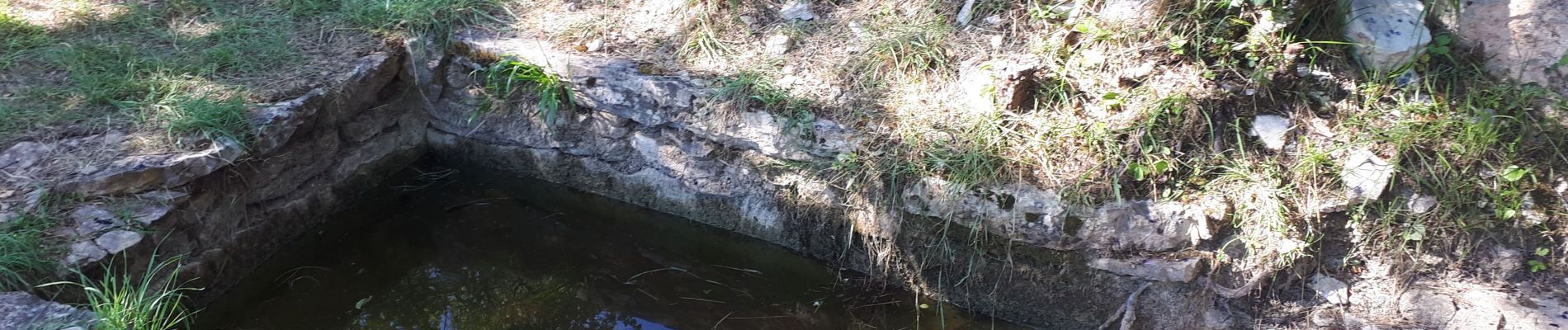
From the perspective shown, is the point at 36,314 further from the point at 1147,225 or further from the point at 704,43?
the point at 1147,225

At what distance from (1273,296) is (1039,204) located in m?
0.75

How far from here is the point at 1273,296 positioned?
9.56ft

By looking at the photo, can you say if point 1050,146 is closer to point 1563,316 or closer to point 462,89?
point 1563,316

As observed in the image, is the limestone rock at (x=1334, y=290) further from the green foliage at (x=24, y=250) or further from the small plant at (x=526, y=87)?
the green foliage at (x=24, y=250)

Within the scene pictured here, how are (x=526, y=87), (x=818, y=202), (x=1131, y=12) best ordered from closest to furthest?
(x=1131, y=12)
(x=818, y=202)
(x=526, y=87)

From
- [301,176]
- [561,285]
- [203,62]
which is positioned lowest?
[561,285]

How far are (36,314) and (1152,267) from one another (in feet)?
10.2

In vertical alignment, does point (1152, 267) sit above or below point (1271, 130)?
below

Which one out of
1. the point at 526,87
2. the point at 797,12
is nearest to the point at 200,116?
the point at 526,87

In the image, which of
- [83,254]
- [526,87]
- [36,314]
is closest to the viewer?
[36,314]

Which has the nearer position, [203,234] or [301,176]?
[203,234]

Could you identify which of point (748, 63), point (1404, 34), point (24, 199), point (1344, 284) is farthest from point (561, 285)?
point (1404, 34)

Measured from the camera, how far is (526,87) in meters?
3.78

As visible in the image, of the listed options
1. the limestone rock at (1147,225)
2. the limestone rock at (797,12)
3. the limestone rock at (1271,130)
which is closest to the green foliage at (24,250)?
the limestone rock at (797,12)
